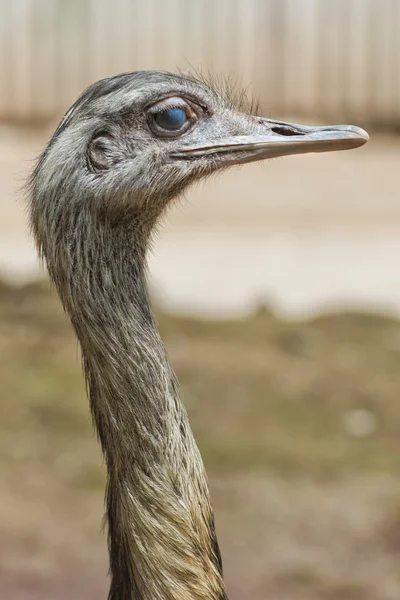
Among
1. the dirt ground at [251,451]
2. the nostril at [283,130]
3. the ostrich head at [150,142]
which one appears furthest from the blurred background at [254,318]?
the nostril at [283,130]

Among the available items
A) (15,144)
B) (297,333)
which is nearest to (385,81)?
(15,144)

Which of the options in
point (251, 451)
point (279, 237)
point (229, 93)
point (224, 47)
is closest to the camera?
point (229, 93)

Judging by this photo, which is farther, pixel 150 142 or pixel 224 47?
pixel 224 47

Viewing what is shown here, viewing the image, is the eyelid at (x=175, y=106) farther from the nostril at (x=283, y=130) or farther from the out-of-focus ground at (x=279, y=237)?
the out-of-focus ground at (x=279, y=237)

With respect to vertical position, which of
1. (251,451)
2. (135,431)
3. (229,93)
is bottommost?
(135,431)

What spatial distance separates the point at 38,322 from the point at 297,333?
53.4 inches

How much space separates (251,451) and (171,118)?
2.88 metres

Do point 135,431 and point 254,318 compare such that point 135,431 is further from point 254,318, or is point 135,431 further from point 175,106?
point 254,318

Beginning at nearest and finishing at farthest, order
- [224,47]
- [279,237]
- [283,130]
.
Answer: [283,130]
[279,237]
[224,47]

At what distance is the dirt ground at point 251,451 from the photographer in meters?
4.17

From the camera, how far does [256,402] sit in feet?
18.1

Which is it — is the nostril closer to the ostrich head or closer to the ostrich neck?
the ostrich head

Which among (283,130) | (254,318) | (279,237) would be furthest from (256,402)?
(283,130)

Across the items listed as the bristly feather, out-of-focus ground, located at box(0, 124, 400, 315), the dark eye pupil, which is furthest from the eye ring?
out-of-focus ground, located at box(0, 124, 400, 315)
